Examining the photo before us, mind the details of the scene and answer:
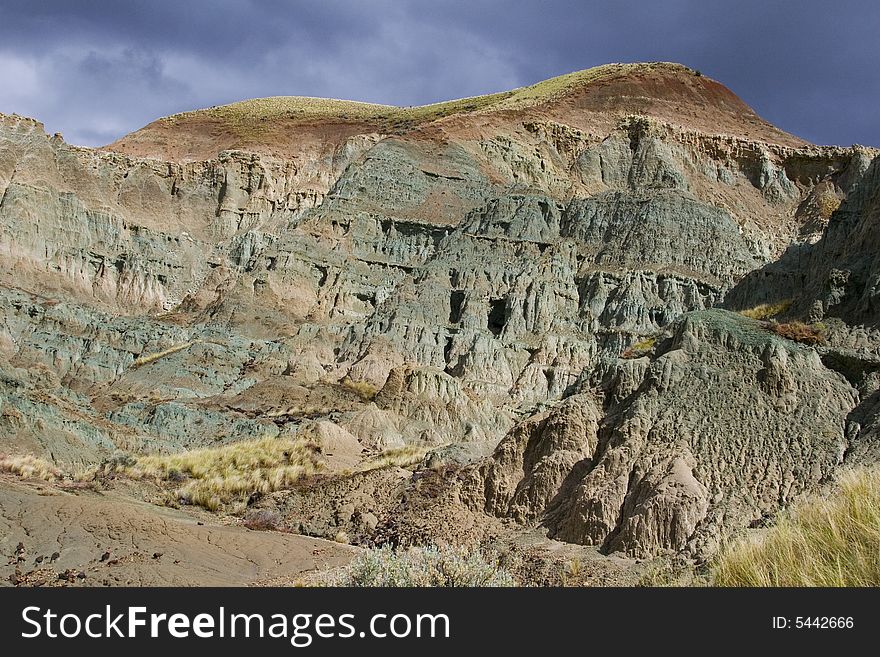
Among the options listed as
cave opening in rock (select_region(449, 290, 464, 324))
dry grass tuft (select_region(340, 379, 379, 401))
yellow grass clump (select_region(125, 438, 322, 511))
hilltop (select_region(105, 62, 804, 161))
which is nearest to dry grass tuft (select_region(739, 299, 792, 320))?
yellow grass clump (select_region(125, 438, 322, 511))

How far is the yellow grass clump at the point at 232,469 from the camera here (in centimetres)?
2661

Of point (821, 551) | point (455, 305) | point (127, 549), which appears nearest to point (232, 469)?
point (127, 549)

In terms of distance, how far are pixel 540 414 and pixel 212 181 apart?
7330 cm

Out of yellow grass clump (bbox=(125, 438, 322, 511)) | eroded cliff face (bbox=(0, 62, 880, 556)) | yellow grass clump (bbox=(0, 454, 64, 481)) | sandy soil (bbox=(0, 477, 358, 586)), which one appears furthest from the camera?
yellow grass clump (bbox=(125, 438, 322, 511))

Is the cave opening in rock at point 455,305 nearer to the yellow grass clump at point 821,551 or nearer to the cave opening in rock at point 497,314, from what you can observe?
the cave opening in rock at point 497,314

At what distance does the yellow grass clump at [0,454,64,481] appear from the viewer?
23536 mm

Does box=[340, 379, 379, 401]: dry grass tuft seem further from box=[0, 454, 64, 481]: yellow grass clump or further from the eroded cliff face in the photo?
box=[0, 454, 64, 481]: yellow grass clump

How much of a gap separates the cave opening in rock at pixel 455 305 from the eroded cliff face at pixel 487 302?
0.54m

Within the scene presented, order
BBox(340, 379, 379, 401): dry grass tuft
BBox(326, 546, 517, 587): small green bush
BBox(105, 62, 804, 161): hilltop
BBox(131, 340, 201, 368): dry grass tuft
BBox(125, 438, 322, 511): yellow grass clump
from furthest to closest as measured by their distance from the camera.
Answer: BBox(105, 62, 804, 161): hilltop → BBox(131, 340, 201, 368): dry grass tuft → BBox(340, 379, 379, 401): dry grass tuft → BBox(125, 438, 322, 511): yellow grass clump → BBox(326, 546, 517, 587): small green bush

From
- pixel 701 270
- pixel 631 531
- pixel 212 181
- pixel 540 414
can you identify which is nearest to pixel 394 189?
pixel 212 181

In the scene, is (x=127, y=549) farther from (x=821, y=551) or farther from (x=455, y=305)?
(x=455, y=305)

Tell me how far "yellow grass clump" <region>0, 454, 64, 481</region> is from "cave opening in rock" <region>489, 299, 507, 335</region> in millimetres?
39686
